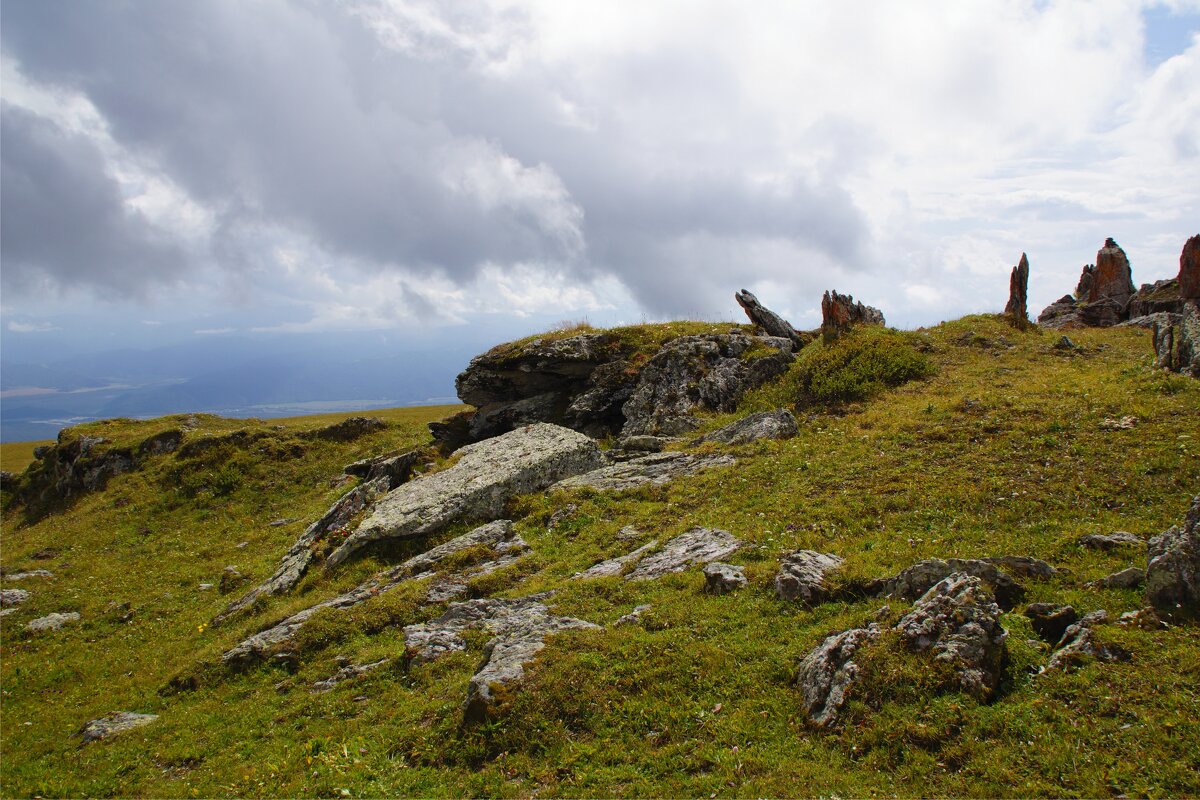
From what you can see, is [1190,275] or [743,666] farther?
[1190,275]

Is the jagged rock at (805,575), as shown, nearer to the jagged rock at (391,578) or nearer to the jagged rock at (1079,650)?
the jagged rock at (1079,650)

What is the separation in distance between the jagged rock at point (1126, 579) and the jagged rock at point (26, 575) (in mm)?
42814

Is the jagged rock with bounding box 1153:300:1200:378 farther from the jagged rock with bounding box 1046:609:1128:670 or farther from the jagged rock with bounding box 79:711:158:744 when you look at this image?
the jagged rock with bounding box 79:711:158:744

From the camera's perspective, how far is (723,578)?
15047mm

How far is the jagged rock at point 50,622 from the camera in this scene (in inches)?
977

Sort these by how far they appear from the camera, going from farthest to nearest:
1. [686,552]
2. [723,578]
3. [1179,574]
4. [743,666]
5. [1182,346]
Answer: [1182,346] < [686,552] < [723,578] < [743,666] < [1179,574]

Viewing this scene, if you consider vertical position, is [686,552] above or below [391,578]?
above

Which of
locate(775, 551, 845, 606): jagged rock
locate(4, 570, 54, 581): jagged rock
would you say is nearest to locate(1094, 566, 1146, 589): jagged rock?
locate(775, 551, 845, 606): jagged rock

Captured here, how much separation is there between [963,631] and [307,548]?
2487cm

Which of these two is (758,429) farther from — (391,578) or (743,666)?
(391,578)

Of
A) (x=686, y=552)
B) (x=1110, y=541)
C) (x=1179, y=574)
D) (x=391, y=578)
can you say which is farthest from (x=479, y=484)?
(x=1179, y=574)

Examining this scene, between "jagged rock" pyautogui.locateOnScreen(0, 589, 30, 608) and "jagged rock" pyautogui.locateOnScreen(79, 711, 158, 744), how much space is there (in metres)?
15.9

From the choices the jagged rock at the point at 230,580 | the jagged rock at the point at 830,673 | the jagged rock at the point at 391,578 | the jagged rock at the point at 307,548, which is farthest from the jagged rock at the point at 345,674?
the jagged rock at the point at 230,580

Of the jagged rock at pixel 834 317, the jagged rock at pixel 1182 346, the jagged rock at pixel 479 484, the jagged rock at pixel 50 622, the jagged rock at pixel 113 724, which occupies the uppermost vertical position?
the jagged rock at pixel 834 317
